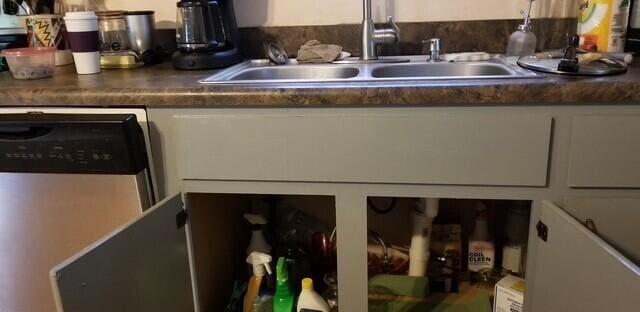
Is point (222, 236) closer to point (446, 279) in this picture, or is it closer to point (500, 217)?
point (446, 279)

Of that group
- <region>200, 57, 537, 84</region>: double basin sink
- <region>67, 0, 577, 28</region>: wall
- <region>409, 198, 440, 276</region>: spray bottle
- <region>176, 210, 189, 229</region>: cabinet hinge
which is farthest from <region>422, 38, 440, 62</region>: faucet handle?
<region>176, 210, 189, 229</region>: cabinet hinge

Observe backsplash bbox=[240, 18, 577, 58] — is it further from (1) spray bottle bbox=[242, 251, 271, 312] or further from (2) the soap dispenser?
(1) spray bottle bbox=[242, 251, 271, 312]

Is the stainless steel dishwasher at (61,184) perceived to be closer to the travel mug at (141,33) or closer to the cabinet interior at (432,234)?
the travel mug at (141,33)

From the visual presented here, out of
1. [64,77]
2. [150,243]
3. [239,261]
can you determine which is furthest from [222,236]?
[64,77]

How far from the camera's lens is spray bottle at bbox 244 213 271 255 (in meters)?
1.42

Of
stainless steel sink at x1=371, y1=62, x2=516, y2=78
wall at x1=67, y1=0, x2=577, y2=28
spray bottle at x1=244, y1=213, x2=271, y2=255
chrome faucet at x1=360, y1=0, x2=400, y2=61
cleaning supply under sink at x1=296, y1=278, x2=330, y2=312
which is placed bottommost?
cleaning supply under sink at x1=296, y1=278, x2=330, y2=312

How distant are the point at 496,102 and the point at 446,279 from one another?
2.15 ft

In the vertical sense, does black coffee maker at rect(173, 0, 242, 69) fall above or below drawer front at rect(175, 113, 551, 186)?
above

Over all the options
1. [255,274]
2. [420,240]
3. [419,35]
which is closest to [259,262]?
[255,274]

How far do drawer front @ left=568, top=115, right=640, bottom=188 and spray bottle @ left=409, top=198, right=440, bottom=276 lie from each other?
1.59 feet

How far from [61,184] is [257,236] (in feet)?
1.83

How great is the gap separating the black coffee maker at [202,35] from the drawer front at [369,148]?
32 cm

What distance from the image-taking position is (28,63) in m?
1.19

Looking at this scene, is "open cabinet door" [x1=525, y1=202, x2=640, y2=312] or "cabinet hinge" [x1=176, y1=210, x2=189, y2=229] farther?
"cabinet hinge" [x1=176, y1=210, x2=189, y2=229]
